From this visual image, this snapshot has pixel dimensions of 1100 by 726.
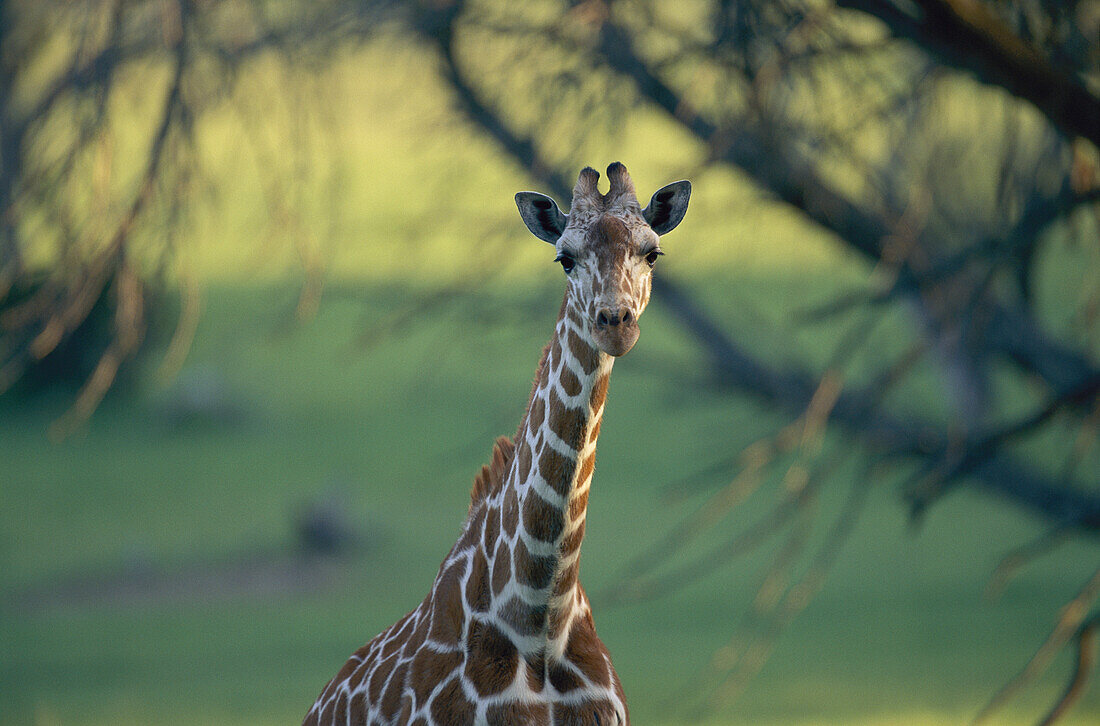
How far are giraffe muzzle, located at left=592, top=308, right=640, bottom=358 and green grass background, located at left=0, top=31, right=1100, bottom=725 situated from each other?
1.51m

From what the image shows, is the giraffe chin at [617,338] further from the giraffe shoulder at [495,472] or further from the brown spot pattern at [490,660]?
the brown spot pattern at [490,660]

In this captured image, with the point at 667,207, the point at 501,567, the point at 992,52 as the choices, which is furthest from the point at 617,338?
the point at 992,52

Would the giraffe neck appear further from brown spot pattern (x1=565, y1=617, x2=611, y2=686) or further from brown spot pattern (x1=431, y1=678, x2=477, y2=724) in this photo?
brown spot pattern (x1=431, y1=678, x2=477, y2=724)

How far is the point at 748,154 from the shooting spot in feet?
16.1

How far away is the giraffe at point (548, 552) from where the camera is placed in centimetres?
235

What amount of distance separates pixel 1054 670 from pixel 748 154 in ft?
17.9

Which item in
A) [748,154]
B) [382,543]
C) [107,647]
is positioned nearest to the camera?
[748,154]

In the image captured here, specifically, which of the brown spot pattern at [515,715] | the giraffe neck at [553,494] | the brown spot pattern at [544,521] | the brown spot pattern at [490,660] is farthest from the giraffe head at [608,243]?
the brown spot pattern at [515,715]

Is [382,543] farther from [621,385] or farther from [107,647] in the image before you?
[621,385]

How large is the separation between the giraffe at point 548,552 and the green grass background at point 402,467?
4.05 ft

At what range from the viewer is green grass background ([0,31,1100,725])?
505 centimetres

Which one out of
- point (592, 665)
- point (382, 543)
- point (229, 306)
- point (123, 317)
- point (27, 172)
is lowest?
point (592, 665)

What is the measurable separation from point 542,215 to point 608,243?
0.30 metres

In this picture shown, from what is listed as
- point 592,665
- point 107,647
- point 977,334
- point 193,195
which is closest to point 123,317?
Answer: point 193,195
